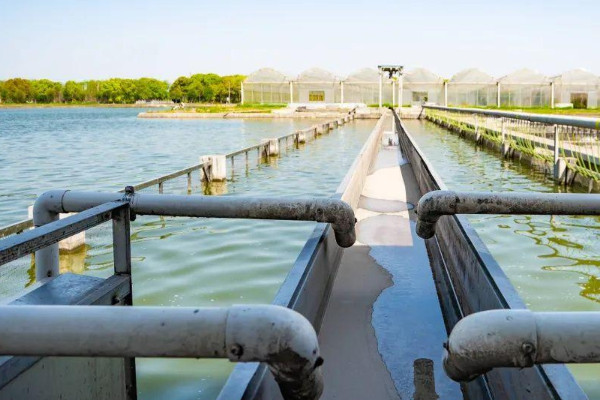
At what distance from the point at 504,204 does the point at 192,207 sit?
5.06 ft

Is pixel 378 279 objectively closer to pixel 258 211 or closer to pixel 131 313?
pixel 258 211

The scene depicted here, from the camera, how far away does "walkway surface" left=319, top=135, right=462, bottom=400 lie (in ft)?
10.7

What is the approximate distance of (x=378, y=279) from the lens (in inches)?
202

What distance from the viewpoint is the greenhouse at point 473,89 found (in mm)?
69312

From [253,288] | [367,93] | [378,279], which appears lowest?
[253,288]

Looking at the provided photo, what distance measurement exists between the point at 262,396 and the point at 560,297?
4.10 metres

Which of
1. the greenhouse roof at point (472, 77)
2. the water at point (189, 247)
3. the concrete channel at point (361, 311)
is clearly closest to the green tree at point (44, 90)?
the greenhouse roof at point (472, 77)

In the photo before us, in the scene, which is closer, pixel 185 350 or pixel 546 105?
pixel 185 350

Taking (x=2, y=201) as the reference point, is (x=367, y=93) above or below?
above

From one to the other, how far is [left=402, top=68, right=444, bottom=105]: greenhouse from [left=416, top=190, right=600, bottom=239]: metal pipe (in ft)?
232

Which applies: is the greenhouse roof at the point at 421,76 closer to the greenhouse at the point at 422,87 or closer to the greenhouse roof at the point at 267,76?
the greenhouse at the point at 422,87

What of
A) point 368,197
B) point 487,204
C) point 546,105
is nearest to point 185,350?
point 487,204

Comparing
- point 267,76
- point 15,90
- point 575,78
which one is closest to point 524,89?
point 575,78

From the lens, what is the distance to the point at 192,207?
9.62ft
